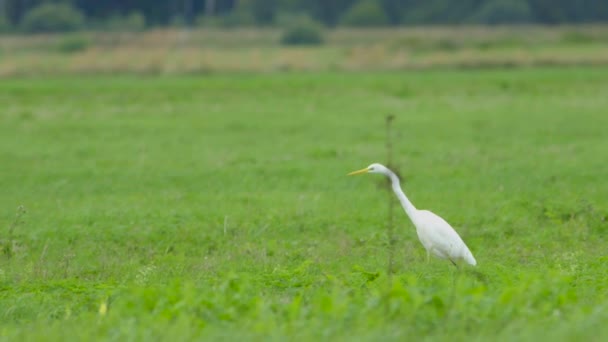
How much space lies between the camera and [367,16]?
A: 71500 mm

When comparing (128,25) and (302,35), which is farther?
(128,25)

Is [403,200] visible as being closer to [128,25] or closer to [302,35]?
[302,35]

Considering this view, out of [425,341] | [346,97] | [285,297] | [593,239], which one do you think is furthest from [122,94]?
[425,341]

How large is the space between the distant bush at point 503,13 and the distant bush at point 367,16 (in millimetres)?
6710

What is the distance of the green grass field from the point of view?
294 inches

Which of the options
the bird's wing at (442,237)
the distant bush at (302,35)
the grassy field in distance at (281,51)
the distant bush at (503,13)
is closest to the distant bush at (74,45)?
the grassy field in distance at (281,51)

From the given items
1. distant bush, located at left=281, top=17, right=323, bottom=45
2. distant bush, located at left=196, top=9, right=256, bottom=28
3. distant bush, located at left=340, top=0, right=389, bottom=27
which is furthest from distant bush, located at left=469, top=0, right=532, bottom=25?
distant bush, located at left=281, top=17, right=323, bottom=45

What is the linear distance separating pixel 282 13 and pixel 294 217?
219 ft

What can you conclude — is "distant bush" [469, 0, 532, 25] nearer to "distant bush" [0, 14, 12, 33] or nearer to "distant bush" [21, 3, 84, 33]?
"distant bush" [21, 3, 84, 33]

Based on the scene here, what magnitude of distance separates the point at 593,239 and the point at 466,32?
48.8 meters

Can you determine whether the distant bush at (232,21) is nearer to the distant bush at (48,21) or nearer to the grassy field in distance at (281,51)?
the grassy field in distance at (281,51)

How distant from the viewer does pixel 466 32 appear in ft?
196

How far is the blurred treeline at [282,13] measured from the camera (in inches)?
2702

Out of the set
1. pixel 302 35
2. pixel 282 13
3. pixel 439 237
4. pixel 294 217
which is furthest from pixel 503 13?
pixel 439 237
